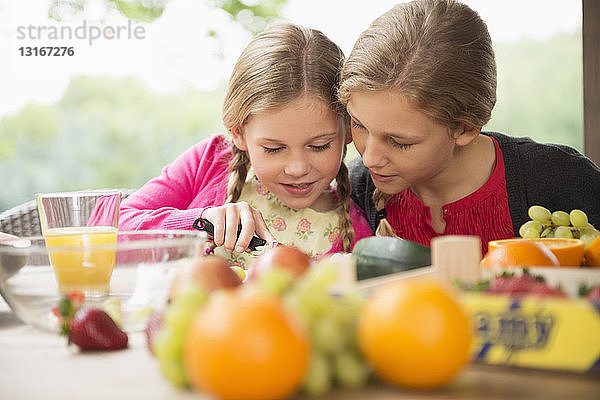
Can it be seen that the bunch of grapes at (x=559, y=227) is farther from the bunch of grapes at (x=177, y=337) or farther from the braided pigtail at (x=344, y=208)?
the bunch of grapes at (x=177, y=337)

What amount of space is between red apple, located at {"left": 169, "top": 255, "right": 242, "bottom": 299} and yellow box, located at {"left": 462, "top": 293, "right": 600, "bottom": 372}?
0.92 ft

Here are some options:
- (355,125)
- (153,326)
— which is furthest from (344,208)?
(153,326)

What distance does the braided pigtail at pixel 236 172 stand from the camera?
2.12 meters

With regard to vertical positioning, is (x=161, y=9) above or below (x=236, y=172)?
above

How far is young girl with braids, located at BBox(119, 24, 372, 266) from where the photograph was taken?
1.78 m

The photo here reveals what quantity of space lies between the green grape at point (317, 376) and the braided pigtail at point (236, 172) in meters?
1.55

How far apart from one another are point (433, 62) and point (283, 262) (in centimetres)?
103

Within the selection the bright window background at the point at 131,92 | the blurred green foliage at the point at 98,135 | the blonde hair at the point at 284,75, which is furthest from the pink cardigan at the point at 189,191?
the blurred green foliage at the point at 98,135

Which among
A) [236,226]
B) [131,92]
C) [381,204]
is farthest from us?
[131,92]

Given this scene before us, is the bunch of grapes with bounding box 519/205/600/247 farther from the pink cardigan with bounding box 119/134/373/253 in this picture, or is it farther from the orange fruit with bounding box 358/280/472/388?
the orange fruit with bounding box 358/280/472/388

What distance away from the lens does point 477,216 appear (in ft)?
6.36

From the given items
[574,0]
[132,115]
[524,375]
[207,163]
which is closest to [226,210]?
[207,163]

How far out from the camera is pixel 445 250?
0.77m

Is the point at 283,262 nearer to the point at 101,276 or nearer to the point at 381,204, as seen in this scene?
the point at 101,276
